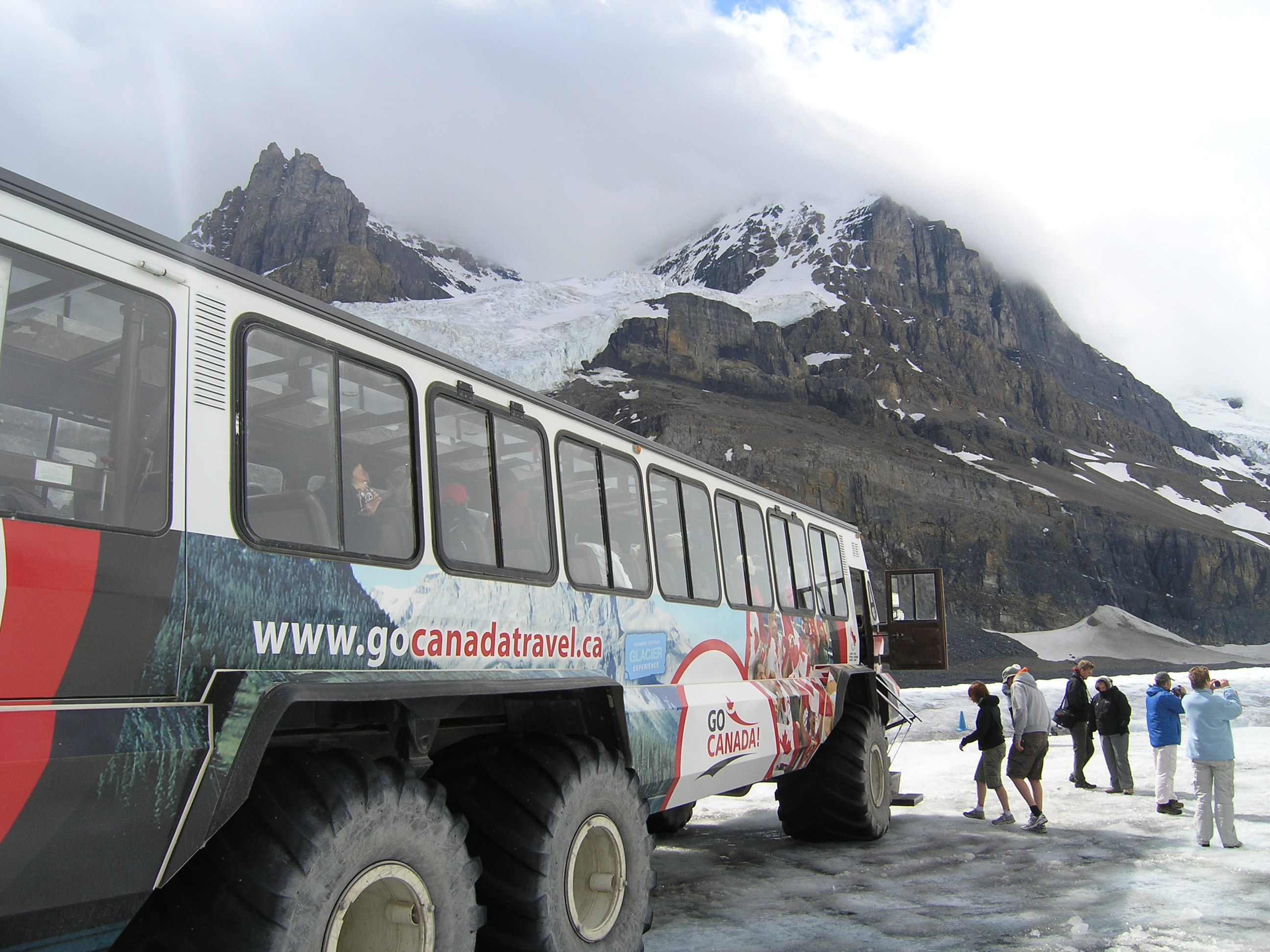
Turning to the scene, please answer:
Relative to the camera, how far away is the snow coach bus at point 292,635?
2.44m

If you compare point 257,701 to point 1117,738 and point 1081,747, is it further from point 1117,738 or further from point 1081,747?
point 1081,747

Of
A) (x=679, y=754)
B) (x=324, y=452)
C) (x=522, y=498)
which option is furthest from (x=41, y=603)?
(x=679, y=754)

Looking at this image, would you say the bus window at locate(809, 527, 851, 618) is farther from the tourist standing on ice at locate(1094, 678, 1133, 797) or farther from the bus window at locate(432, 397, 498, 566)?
the bus window at locate(432, 397, 498, 566)

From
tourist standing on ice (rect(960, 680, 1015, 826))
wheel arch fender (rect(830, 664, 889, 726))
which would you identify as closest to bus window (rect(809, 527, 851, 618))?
wheel arch fender (rect(830, 664, 889, 726))

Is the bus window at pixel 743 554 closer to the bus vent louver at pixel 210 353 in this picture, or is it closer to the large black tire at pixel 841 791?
the large black tire at pixel 841 791

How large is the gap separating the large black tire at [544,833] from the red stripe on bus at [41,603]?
204 centimetres

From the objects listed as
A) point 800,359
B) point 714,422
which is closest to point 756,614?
point 714,422

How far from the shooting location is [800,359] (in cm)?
10581

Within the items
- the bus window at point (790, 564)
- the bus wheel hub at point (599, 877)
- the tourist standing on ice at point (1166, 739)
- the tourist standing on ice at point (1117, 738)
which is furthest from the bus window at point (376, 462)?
the tourist standing on ice at point (1117, 738)

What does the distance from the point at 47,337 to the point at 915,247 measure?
175014 mm

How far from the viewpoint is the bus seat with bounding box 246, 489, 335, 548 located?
3.11 metres

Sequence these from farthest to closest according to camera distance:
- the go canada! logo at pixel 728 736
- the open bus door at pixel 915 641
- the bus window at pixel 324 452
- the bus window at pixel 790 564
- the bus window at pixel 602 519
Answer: the open bus door at pixel 915 641 < the bus window at pixel 790 564 < the go canada! logo at pixel 728 736 < the bus window at pixel 602 519 < the bus window at pixel 324 452

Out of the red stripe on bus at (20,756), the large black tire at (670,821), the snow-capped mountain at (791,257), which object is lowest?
the large black tire at (670,821)

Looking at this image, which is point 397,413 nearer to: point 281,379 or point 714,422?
point 281,379
